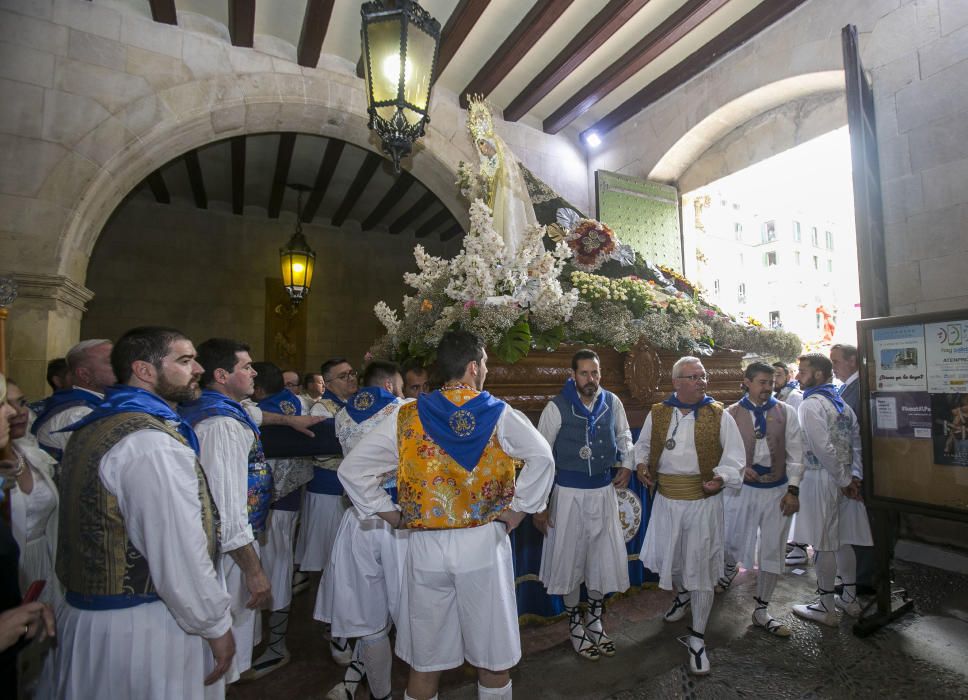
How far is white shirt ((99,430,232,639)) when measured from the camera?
1.60 m

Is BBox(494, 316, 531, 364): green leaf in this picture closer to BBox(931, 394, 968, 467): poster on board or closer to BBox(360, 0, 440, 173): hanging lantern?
BBox(360, 0, 440, 173): hanging lantern

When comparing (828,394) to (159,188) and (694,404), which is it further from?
(159,188)

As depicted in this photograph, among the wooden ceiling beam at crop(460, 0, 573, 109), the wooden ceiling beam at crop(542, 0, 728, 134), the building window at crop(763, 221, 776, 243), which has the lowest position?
the wooden ceiling beam at crop(460, 0, 573, 109)

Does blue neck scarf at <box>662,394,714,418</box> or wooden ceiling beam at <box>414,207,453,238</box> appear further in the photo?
wooden ceiling beam at <box>414,207,453,238</box>

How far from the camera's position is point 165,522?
160 cm

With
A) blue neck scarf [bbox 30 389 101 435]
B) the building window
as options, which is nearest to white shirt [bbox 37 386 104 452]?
blue neck scarf [bbox 30 389 101 435]

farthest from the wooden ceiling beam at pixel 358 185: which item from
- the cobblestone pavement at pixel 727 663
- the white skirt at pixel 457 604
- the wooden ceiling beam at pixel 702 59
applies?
the white skirt at pixel 457 604

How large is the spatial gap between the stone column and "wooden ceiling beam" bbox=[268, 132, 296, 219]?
3.68m

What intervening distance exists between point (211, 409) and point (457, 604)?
4.51ft

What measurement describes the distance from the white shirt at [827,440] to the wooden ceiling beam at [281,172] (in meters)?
7.05

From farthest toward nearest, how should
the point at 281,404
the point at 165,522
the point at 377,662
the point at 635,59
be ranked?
the point at 635,59, the point at 281,404, the point at 377,662, the point at 165,522

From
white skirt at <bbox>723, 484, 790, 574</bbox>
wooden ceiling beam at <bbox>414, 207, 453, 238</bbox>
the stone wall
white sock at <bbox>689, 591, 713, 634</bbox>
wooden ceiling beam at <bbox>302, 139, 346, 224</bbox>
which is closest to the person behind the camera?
white sock at <bbox>689, 591, 713, 634</bbox>

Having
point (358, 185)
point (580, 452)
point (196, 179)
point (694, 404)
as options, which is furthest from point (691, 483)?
point (196, 179)

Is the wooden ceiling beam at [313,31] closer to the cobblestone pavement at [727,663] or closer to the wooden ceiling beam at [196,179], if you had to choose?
the wooden ceiling beam at [196,179]
